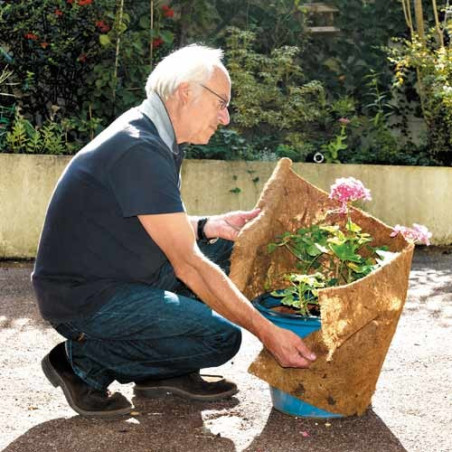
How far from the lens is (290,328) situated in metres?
3.02

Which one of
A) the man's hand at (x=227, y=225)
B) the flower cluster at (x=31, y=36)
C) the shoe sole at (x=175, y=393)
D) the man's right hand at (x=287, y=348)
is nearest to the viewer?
the man's right hand at (x=287, y=348)

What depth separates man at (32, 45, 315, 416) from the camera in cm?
287

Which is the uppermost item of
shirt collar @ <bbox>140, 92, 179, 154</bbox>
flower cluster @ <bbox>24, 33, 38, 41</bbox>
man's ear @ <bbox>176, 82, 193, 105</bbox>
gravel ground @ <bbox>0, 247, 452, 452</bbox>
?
flower cluster @ <bbox>24, 33, 38, 41</bbox>

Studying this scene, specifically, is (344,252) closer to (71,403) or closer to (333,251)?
(333,251)

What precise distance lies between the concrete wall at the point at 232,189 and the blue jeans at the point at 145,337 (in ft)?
11.8

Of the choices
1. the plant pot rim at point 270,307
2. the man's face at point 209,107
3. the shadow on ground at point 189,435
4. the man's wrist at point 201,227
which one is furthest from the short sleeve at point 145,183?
the shadow on ground at point 189,435

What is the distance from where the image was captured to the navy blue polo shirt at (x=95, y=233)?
2.99 metres

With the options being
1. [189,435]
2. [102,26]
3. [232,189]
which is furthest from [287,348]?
[102,26]

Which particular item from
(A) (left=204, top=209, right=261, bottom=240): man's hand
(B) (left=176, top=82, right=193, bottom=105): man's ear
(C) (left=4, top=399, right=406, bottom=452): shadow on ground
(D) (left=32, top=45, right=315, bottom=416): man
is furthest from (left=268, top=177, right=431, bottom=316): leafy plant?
(B) (left=176, top=82, right=193, bottom=105): man's ear

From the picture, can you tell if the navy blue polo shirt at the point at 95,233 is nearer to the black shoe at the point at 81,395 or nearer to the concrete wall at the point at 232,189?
the black shoe at the point at 81,395

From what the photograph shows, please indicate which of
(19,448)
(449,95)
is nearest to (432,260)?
(449,95)

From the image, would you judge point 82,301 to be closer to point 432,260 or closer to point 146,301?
point 146,301

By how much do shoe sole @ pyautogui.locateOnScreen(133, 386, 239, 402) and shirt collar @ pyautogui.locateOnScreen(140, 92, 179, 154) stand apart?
96 centimetres

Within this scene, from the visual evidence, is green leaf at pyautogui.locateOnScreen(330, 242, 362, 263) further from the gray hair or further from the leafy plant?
the gray hair
